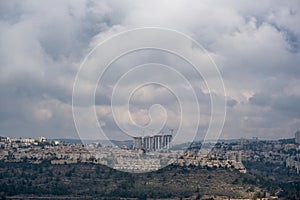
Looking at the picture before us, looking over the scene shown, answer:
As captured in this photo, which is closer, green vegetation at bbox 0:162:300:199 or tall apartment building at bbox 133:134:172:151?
green vegetation at bbox 0:162:300:199

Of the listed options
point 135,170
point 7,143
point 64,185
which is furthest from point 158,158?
point 7,143

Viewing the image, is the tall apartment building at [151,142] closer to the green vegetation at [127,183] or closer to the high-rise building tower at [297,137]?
the green vegetation at [127,183]

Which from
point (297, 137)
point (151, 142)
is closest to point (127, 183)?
point (151, 142)

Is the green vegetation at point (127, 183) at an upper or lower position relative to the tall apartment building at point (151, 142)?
lower

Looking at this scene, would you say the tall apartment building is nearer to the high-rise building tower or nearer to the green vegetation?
the green vegetation

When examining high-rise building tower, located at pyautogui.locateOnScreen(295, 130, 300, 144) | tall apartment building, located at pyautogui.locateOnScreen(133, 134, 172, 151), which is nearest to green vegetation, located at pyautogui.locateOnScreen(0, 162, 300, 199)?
tall apartment building, located at pyautogui.locateOnScreen(133, 134, 172, 151)

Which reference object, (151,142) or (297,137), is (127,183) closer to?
(151,142)

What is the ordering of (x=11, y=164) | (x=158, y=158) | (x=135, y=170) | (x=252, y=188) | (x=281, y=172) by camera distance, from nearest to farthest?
(x=252, y=188), (x=135, y=170), (x=11, y=164), (x=158, y=158), (x=281, y=172)

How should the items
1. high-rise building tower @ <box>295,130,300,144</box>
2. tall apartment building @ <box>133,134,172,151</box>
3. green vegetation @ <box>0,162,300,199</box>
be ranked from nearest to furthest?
green vegetation @ <box>0,162,300,199</box> < tall apartment building @ <box>133,134,172,151</box> < high-rise building tower @ <box>295,130,300,144</box>

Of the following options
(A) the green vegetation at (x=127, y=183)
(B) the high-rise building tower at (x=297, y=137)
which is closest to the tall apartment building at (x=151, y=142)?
(A) the green vegetation at (x=127, y=183)

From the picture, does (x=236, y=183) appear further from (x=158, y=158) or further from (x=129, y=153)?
(x=129, y=153)

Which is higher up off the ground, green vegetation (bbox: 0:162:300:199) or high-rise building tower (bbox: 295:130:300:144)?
high-rise building tower (bbox: 295:130:300:144)
